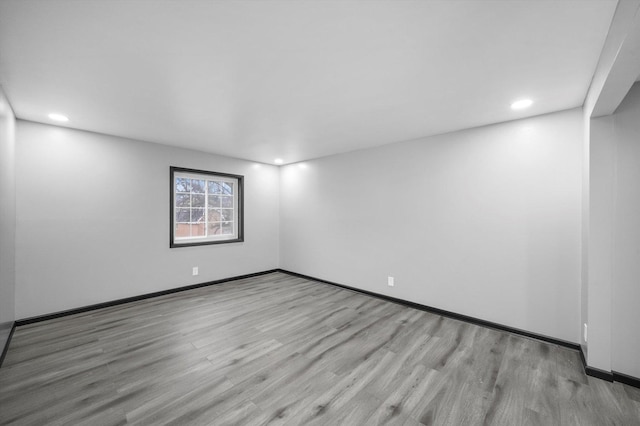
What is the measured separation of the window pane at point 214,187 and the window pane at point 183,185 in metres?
0.36

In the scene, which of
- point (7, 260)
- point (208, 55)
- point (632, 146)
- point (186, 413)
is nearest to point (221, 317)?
point (186, 413)

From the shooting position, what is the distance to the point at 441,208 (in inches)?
133

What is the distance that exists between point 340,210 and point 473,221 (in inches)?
81.4

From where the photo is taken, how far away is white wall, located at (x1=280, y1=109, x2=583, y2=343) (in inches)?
102

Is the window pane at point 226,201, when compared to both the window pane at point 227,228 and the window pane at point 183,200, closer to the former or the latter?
the window pane at point 227,228

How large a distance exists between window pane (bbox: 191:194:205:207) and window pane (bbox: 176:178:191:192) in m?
0.17

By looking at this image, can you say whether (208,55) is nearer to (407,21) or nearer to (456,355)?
(407,21)

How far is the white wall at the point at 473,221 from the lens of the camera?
102 inches

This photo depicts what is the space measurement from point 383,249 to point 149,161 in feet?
12.5

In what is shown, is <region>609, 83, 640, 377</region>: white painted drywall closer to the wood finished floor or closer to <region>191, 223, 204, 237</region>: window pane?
the wood finished floor

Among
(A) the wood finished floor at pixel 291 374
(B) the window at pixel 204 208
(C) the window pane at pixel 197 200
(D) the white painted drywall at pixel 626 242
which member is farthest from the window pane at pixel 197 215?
(D) the white painted drywall at pixel 626 242

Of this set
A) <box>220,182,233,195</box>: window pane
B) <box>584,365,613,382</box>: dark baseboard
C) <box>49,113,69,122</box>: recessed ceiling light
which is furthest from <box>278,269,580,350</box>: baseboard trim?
<box>49,113,69,122</box>: recessed ceiling light

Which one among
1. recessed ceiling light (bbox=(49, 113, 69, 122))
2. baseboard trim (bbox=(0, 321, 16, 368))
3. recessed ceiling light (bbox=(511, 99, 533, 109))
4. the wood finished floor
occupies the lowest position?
the wood finished floor

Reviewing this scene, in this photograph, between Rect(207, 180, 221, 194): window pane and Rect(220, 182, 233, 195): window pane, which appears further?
Rect(220, 182, 233, 195): window pane
